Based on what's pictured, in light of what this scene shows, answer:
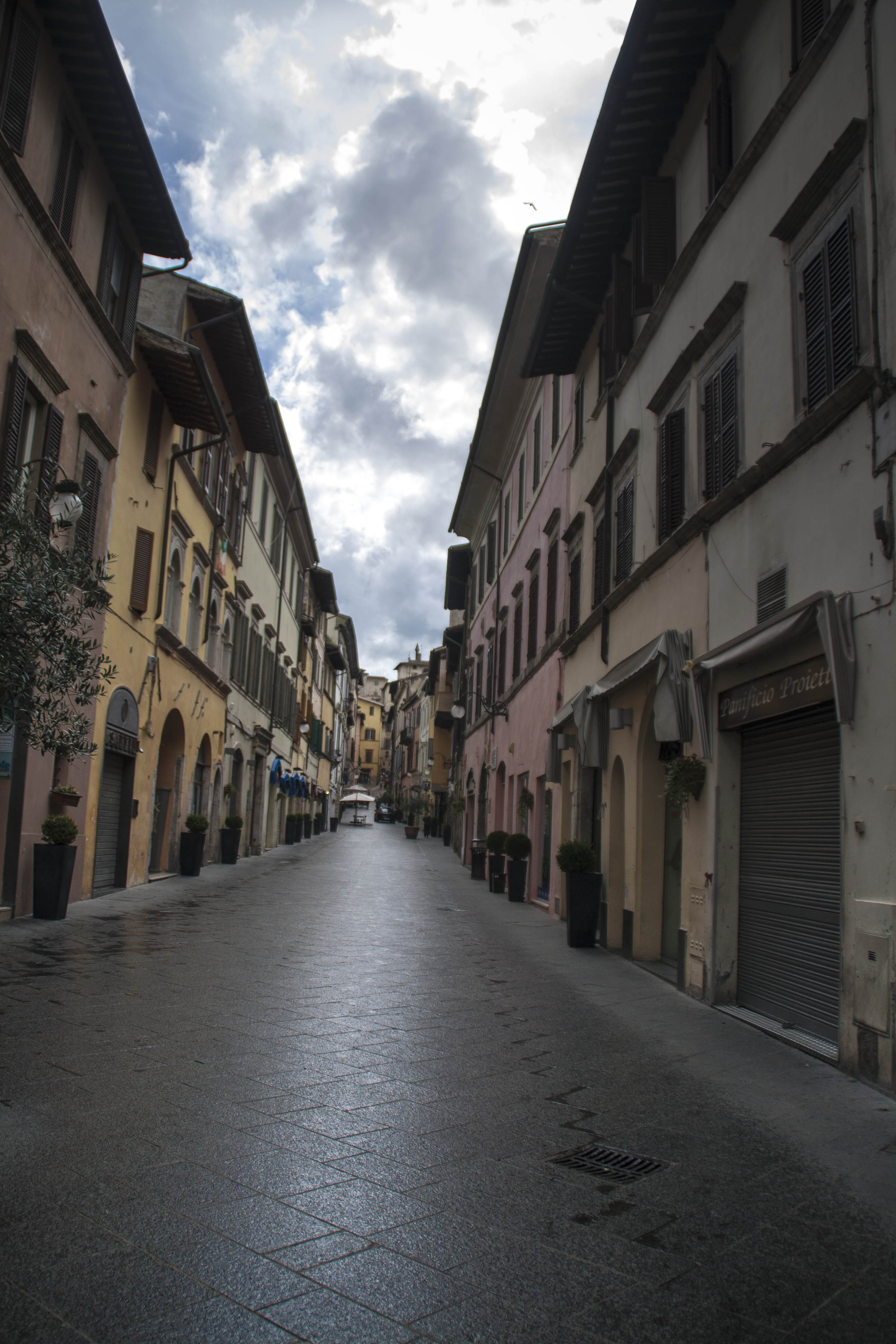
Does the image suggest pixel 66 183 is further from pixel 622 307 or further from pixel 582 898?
pixel 582 898

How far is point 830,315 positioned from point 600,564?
24.1 ft

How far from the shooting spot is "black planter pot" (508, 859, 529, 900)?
19.1 meters

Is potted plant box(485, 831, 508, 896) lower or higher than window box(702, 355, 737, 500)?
lower

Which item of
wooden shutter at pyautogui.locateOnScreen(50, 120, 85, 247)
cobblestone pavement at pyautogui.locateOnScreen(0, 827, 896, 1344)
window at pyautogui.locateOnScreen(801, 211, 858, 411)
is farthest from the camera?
wooden shutter at pyautogui.locateOnScreen(50, 120, 85, 247)

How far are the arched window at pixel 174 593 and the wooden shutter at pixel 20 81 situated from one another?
861 centimetres

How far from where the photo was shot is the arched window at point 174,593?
18.9 m

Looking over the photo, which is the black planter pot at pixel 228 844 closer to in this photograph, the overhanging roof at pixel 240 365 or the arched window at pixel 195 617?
the arched window at pixel 195 617

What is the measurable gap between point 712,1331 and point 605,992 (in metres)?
6.22

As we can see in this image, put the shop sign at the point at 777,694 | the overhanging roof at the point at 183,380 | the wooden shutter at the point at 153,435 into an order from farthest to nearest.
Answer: the wooden shutter at the point at 153,435, the overhanging roof at the point at 183,380, the shop sign at the point at 777,694

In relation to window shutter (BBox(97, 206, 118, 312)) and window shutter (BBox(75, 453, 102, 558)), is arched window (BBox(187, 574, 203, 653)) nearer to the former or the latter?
window shutter (BBox(75, 453, 102, 558))

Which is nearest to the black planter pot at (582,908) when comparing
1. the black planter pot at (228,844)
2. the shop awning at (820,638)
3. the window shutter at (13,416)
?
the shop awning at (820,638)

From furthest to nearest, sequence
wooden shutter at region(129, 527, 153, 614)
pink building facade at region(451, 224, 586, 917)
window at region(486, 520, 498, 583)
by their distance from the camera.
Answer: window at region(486, 520, 498, 583) < pink building facade at region(451, 224, 586, 917) < wooden shutter at region(129, 527, 153, 614)

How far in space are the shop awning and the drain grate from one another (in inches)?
119

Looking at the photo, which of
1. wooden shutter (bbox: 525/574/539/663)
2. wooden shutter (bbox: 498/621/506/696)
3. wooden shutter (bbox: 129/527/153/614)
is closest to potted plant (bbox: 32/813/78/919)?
wooden shutter (bbox: 129/527/153/614)
